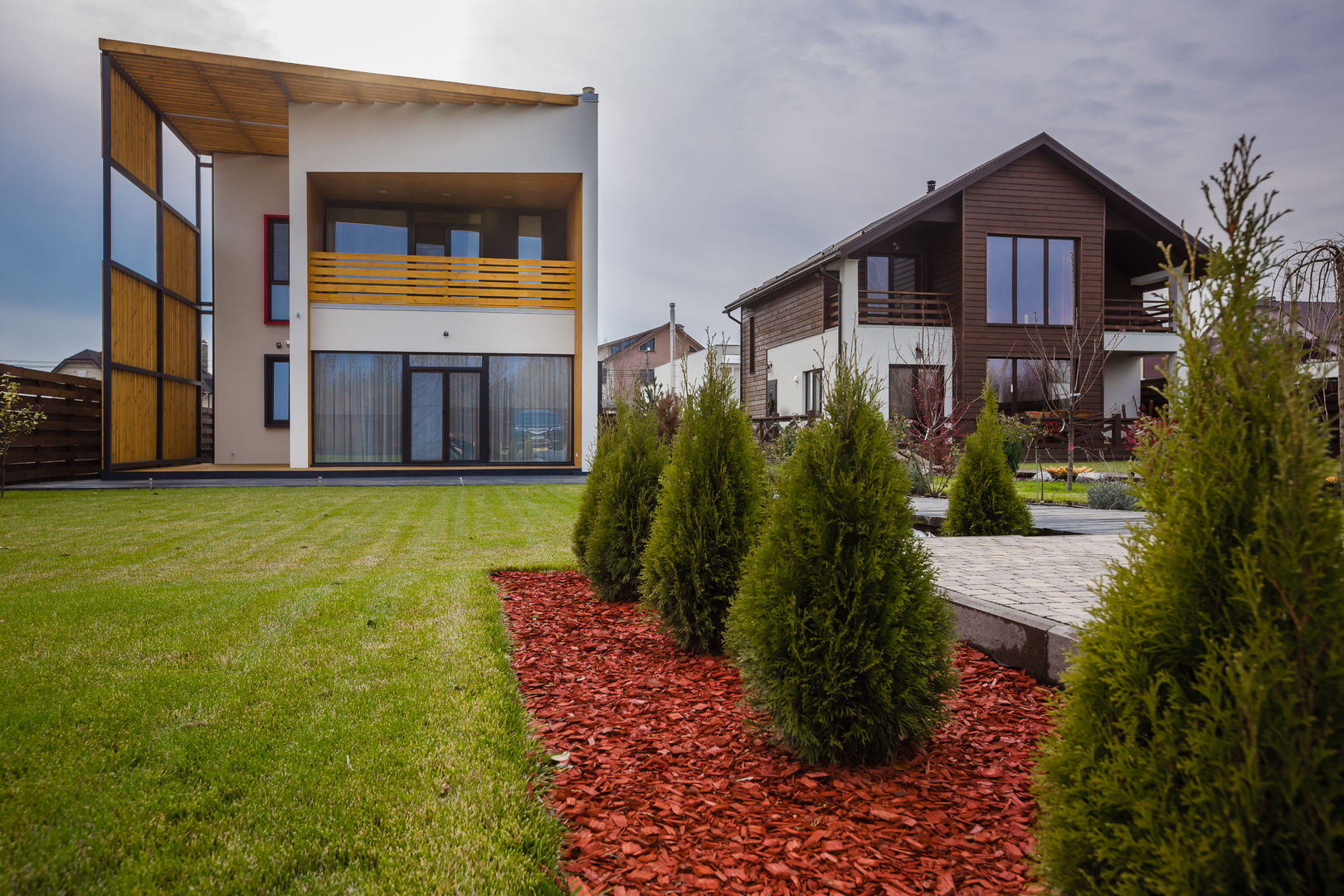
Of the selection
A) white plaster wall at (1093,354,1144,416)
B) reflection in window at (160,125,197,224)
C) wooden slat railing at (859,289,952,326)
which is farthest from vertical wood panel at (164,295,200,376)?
white plaster wall at (1093,354,1144,416)

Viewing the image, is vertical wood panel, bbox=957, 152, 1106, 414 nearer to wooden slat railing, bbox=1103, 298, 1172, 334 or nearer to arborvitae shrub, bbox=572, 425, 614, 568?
wooden slat railing, bbox=1103, 298, 1172, 334

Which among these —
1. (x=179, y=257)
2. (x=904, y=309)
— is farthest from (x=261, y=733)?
(x=904, y=309)

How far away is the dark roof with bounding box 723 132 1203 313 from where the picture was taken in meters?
18.6

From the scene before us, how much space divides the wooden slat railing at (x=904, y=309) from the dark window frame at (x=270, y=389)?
1482 cm

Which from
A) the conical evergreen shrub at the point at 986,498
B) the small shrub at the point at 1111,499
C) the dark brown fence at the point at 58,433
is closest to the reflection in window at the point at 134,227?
the dark brown fence at the point at 58,433

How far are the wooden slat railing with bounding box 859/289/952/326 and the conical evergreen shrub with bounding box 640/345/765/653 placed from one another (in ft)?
52.4

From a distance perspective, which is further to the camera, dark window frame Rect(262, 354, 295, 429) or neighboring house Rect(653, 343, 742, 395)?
neighboring house Rect(653, 343, 742, 395)

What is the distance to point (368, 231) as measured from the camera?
1783 cm

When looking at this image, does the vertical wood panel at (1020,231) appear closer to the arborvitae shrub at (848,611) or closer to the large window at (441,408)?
the large window at (441,408)

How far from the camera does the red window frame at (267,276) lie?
18203 mm

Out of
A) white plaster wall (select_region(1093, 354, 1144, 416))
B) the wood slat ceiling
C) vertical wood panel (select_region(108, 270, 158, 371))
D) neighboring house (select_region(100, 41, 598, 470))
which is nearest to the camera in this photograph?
the wood slat ceiling

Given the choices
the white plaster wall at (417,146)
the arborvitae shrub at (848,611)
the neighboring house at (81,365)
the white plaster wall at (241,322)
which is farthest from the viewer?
the neighboring house at (81,365)

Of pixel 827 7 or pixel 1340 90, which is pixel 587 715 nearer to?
pixel 827 7

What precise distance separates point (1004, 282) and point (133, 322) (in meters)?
20.6
